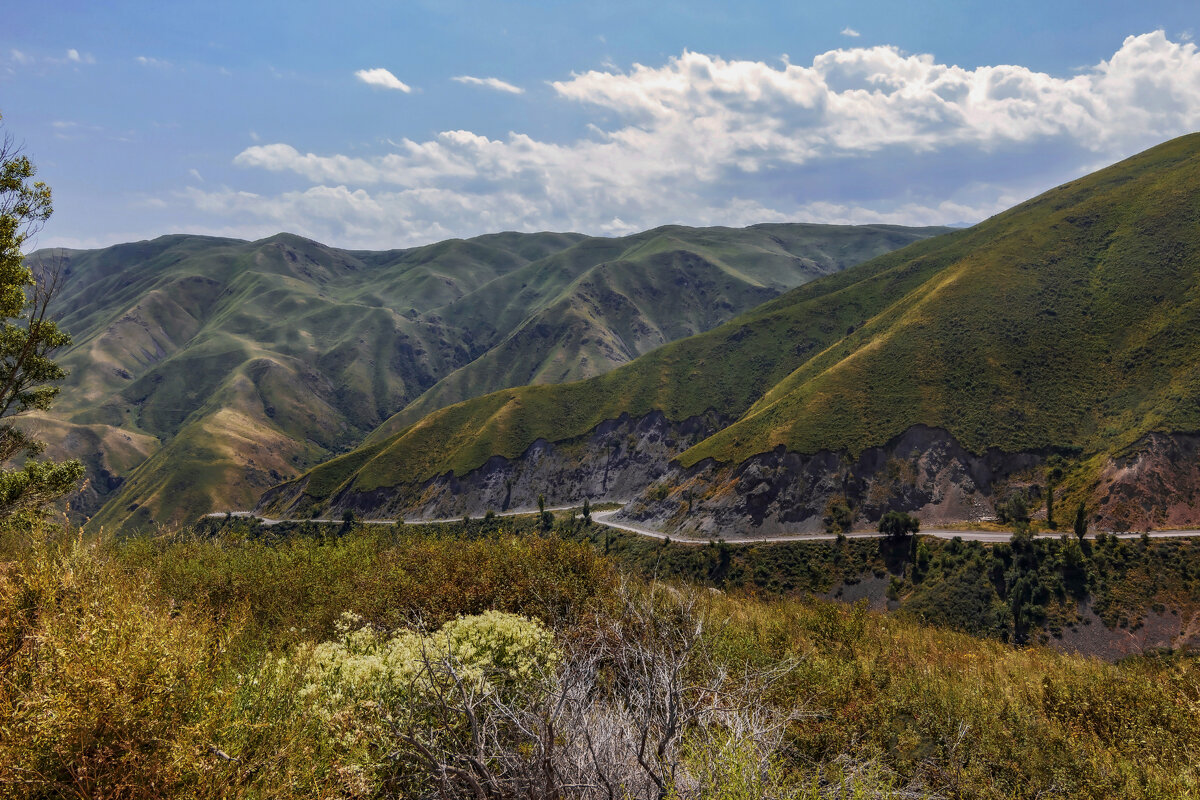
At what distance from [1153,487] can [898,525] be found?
116 feet

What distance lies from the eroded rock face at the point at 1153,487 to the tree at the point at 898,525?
79.2ft

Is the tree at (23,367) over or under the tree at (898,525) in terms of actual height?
over

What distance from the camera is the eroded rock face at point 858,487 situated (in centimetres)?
10250

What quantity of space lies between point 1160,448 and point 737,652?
102823 millimetres

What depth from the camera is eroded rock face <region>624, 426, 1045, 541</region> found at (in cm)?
10250

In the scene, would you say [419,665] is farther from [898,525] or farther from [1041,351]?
[1041,351]

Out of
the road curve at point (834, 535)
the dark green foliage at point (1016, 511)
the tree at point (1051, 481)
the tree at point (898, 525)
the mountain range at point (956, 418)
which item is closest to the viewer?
the road curve at point (834, 535)

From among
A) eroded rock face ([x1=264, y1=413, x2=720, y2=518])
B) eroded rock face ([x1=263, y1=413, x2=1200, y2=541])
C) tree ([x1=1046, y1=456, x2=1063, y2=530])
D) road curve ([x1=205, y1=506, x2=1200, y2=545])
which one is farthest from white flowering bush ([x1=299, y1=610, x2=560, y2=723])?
eroded rock face ([x1=264, y1=413, x2=720, y2=518])

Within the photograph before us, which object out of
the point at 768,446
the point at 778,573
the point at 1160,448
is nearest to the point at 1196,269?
the point at 1160,448

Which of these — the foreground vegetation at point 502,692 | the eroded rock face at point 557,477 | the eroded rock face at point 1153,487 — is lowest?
the eroded rock face at point 557,477

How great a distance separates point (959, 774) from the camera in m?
Answer: 16.8

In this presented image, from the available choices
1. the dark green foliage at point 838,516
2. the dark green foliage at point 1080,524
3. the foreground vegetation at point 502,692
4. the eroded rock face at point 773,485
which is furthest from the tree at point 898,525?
the foreground vegetation at point 502,692

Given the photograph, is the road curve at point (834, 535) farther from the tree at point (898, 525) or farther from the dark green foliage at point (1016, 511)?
the dark green foliage at point (1016, 511)

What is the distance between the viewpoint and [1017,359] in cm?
11544
